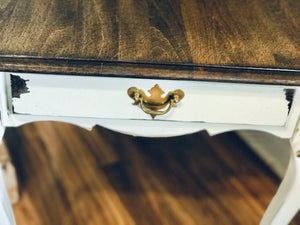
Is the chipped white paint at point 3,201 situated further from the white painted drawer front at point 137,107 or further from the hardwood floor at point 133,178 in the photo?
the hardwood floor at point 133,178

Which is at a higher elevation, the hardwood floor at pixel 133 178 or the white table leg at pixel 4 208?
the hardwood floor at pixel 133 178

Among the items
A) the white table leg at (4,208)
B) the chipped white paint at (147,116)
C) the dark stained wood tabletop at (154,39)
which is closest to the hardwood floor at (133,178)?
the white table leg at (4,208)

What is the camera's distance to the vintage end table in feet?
1.57

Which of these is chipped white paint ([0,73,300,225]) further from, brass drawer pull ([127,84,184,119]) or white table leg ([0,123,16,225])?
white table leg ([0,123,16,225])

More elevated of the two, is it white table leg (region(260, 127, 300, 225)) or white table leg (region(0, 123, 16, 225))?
white table leg (region(0, 123, 16, 225))

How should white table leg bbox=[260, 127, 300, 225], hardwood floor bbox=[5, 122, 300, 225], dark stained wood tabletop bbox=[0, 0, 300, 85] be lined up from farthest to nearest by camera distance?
hardwood floor bbox=[5, 122, 300, 225] → white table leg bbox=[260, 127, 300, 225] → dark stained wood tabletop bbox=[0, 0, 300, 85]

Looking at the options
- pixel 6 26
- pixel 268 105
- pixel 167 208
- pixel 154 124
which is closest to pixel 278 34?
pixel 268 105

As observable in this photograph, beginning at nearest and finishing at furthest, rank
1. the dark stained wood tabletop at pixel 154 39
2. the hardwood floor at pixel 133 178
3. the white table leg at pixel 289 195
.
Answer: the dark stained wood tabletop at pixel 154 39, the white table leg at pixel 289 195, the hardwood floor at pixel 133 178

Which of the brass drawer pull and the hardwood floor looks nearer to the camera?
the brass drawer pull

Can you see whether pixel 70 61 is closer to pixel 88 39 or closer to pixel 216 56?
pixel 88 39

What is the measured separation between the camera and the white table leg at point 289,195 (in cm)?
59

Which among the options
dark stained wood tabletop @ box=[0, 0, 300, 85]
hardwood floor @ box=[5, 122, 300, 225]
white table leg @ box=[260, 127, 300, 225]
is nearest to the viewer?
dark stained wood tabletop @ box=[0, 0, 300, 85]

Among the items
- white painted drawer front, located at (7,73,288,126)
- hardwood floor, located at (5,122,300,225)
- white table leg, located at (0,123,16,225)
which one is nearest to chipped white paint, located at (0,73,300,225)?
white painted drawer front, located at (7,73,288,126)

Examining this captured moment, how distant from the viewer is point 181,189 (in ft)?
3.24
